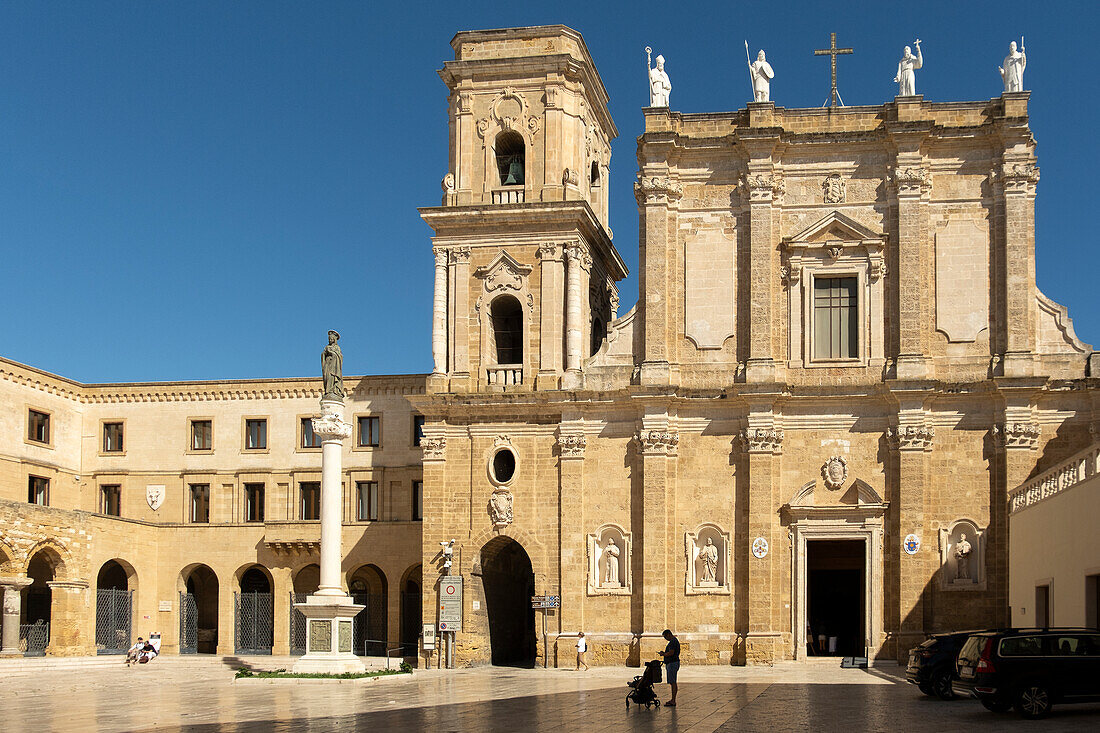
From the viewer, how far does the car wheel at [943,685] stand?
26672 millimetres

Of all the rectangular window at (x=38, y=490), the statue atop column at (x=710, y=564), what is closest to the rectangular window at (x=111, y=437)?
the rectangular window at (x=38, y=490)

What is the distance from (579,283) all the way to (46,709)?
2094cm

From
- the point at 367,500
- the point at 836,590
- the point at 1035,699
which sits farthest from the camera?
the point at 367,500

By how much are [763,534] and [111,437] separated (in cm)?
2654

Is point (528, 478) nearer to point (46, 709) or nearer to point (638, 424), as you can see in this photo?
point (638, 424)

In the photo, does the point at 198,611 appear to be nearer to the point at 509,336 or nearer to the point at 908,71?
the point at 509,336

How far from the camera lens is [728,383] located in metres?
40.1

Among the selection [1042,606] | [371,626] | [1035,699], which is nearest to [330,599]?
[371,626]

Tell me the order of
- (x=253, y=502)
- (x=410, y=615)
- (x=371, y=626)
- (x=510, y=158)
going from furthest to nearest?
(x=253, y=502) < (x=371, y=626) < (x=410, y=615) < (x=510, y=158)

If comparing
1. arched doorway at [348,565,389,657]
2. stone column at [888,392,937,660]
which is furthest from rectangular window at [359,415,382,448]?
stone column at [888,392,937,660]

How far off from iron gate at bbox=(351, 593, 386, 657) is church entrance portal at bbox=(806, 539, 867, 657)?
15732 millimetres

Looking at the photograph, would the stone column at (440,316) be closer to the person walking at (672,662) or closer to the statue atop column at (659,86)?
the statue atop column at (659,86)

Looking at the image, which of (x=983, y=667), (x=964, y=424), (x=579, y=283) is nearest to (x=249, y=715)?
(x=983, y=667)

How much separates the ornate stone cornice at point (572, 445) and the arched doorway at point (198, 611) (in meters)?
17.5
